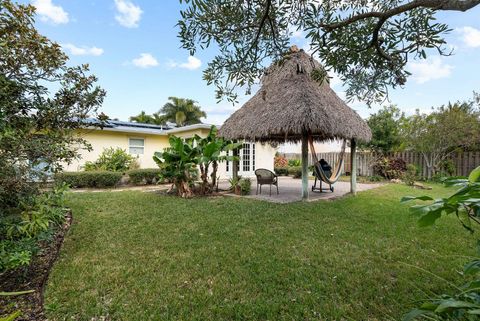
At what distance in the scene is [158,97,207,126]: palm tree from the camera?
2980 cm

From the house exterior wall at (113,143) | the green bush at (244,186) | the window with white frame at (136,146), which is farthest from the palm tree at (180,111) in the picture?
the green bush at (244,186)

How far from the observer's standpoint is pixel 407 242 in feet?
15.9

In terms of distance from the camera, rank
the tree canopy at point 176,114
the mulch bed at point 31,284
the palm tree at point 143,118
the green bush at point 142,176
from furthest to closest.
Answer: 1. the palm tree at point 143,118
2. the tree canopy at point 176,114
3. the green bush at point 142,176
4. the mulch bed at point 31,284

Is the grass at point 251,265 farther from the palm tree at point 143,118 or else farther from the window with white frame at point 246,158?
the palm tree at point 143,118

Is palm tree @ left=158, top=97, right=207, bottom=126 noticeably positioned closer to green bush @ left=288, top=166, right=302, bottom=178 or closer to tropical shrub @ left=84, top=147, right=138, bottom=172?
tropical shrub @ left=84, top=147, right=138, bottom=172

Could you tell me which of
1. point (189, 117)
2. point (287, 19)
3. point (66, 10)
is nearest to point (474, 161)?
point (287, 19)

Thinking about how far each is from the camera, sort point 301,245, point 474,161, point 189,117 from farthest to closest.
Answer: point 189,117 < point 474,161 < point 301,245

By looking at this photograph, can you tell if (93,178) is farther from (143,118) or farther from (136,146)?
(143,118)

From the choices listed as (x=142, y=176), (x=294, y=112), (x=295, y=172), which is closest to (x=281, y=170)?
(x=295, y=172)

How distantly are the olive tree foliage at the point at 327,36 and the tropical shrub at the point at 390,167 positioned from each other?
14255 millimetres

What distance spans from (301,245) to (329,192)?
22.3 ft

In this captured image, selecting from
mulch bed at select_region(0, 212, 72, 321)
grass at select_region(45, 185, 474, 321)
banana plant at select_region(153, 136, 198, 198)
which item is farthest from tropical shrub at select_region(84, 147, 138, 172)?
mulch bed at select_region(0, 212, 72, 321)

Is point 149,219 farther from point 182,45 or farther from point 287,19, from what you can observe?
point 287,19

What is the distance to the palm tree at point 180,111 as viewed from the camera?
29.8m
